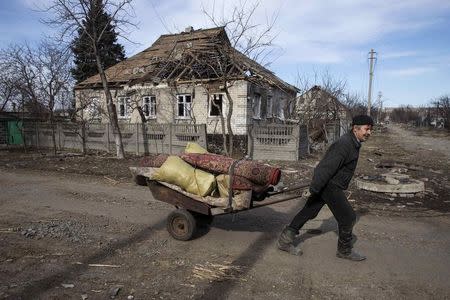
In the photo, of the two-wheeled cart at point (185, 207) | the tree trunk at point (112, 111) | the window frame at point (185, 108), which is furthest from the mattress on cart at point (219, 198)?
the window frame at point (185, 108)

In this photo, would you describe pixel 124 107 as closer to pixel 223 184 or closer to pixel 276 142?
pixel 276 142

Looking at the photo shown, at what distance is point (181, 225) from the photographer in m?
5.33

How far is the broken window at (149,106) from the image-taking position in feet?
76.3

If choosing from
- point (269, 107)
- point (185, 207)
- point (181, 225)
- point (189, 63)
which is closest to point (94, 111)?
point (189, 63)

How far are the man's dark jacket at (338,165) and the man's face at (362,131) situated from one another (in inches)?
2.0

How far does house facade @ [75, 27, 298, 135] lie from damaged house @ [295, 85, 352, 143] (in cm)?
148

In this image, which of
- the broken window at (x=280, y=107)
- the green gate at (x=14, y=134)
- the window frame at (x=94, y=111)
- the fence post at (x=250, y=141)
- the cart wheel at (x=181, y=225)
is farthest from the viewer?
the broken window at (x=280, y=107)

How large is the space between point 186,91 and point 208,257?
18.0 meters

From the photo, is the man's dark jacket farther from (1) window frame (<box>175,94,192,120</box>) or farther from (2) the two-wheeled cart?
(1) window frame (<box>175,94,192,120</box>)

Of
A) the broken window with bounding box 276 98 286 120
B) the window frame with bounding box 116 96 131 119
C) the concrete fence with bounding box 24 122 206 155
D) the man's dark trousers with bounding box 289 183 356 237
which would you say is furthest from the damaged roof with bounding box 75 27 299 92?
the man's dark trousers with bounding box 289 183 356 237

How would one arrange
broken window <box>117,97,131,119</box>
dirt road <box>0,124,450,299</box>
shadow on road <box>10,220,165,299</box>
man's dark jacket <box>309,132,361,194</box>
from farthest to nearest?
1. broken window <box>117,97,131,119</box>
2. man's dark jacket <box>309,132,361,194</box>
3. dirt road <box>0,124,450,299</box>
4. shadow on road <box>10,220,165,299</box>

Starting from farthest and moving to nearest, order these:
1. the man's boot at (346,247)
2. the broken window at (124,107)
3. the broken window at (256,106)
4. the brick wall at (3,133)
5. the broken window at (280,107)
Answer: the broken window at (280,107) < the broken window at (124,107) < the brick wall at (3,133) < the broken window at (256,106) < the man's boot at (346,247)

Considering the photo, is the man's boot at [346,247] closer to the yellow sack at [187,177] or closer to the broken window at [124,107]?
the yellow sack at [187,177]

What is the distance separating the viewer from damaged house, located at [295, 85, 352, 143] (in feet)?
66.4
